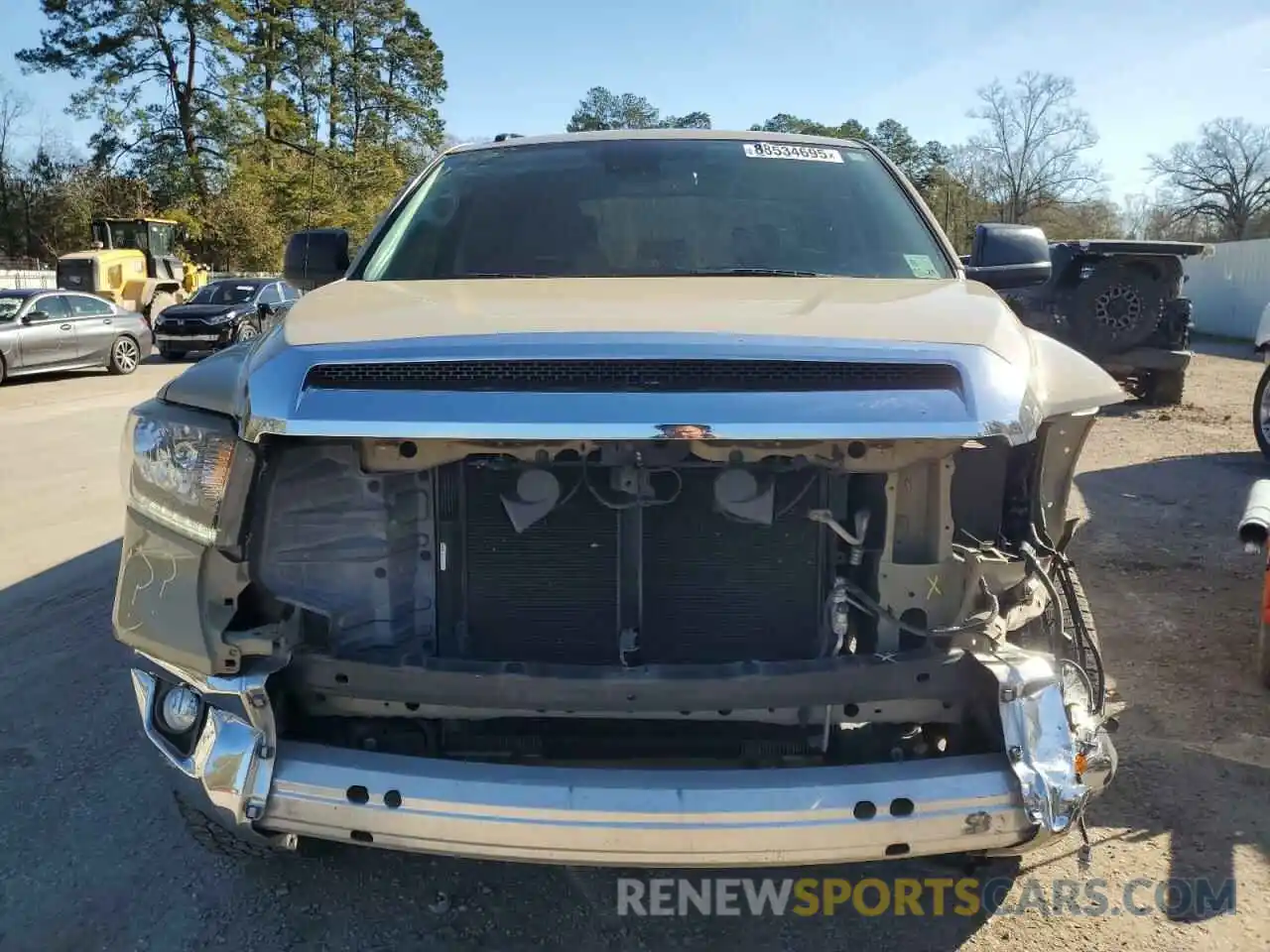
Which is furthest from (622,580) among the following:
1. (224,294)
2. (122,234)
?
(122,234)

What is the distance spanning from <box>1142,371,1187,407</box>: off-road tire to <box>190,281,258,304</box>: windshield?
669 inches

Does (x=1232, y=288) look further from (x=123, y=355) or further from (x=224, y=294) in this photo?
(x=123, y=355)

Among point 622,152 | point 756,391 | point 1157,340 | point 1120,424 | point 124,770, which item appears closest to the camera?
point 756,391

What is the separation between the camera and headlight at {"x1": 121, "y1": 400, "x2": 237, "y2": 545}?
2229mm

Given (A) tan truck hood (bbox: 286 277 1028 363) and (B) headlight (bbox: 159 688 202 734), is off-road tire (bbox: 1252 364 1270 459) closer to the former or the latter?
(A) tan truck hood (bbox: 286 277 1028 363)

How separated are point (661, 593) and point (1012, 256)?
210 centimetres

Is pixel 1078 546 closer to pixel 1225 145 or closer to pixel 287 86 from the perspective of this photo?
pixel 287 86

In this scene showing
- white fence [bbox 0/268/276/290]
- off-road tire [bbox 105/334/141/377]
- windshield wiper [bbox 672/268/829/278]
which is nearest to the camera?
windshield wiper [bbox 672/268/829/278]

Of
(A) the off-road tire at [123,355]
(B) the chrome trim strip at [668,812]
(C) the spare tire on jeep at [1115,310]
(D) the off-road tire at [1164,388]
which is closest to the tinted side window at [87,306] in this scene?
(A) the off-road tire at [123,355]

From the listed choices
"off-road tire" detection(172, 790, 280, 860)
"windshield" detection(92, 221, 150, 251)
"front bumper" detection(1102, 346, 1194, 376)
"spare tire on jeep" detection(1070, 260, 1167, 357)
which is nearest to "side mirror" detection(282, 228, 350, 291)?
"off-road tire" detection(172, 790, 280, 860)

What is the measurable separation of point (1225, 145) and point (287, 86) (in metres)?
48.4

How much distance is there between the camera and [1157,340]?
11406 millimetres

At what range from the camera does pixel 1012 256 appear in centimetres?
366

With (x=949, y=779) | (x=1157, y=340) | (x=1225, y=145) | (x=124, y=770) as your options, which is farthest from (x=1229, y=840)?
(x=1225, y=145)
